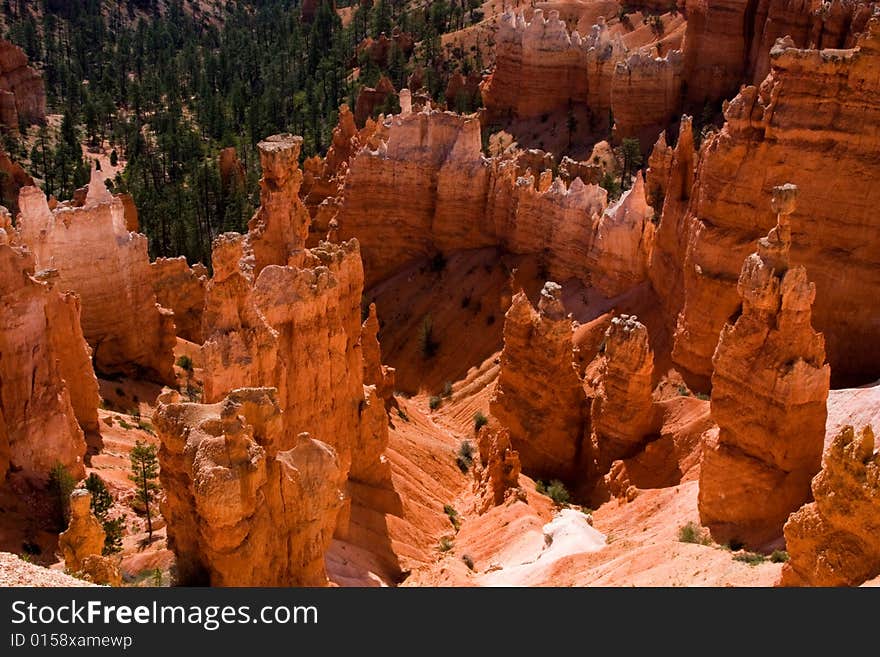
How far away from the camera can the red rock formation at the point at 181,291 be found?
44.3m

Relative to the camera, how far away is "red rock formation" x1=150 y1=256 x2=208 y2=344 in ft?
145

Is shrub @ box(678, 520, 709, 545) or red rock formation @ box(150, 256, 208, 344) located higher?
shrub @ box(678, 520, 709, 545)

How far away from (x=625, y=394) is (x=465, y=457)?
647 centimetres

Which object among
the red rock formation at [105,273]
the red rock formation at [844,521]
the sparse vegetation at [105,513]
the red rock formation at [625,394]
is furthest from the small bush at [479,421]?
the red rock formation at [844,521]

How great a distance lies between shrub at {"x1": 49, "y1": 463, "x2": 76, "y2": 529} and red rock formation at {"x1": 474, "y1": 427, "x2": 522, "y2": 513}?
1213 centimetres

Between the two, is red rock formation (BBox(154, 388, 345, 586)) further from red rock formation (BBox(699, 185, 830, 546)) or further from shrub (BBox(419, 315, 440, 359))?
shrub (BBox(419, 315, 440, 359))

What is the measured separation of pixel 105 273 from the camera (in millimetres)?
38062

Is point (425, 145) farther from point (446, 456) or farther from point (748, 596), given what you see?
point (748, 596)

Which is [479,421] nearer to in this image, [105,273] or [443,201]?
[105,273]

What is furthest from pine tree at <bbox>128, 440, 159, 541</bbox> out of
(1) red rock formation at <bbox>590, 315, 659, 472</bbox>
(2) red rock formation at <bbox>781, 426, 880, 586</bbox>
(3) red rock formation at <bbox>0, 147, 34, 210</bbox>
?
(3) red rock formation at <bbox>0, 147, 34, 210</bbox>

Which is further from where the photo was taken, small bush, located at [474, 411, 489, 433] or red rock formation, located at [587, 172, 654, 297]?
red rock formation, located at [587, 172, 654, 297]

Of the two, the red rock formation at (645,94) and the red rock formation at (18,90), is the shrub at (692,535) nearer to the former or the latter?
the red rock formation at (645,94)

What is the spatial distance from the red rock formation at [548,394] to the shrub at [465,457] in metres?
1.64

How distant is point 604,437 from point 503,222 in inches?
729
